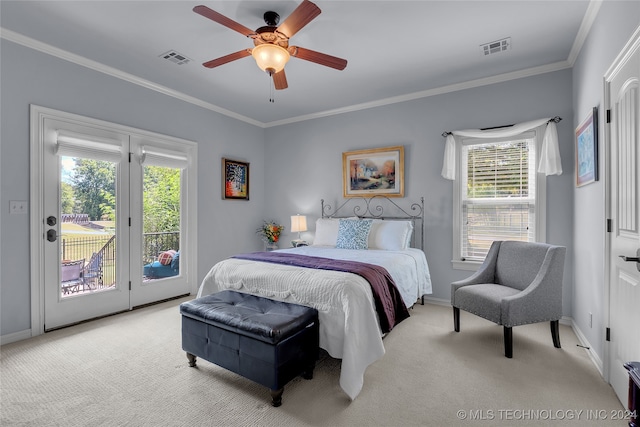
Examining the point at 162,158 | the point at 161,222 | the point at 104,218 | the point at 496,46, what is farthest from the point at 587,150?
the point at 104,218

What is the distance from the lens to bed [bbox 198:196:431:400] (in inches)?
84.0

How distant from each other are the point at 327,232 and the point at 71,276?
9.76ft

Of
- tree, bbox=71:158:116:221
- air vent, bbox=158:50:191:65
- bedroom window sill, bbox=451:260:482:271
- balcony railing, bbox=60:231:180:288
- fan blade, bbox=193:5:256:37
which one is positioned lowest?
bedroom window sill, bbox=451:260:482:271

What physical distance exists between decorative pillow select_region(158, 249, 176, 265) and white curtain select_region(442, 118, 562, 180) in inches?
147

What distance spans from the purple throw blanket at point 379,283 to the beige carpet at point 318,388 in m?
0.33

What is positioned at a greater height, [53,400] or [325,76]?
[325,76]

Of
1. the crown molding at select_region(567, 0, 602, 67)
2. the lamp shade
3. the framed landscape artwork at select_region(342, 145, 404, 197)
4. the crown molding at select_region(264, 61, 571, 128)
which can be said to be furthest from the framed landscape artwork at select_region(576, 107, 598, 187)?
the lamp shade

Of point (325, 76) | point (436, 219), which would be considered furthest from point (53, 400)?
point (436, 219)

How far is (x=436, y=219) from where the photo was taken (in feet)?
13.6

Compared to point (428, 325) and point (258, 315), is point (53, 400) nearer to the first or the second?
point (258, 315)

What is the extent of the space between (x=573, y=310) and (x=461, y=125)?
2401 mm

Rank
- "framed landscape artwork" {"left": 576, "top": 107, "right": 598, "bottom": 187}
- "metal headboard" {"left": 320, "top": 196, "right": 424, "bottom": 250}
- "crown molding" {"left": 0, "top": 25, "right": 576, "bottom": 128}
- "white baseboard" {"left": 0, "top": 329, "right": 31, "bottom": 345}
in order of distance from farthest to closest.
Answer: "metal headboard" {"left": 320, "top": 196, "right": 424, "bottom": 250}, "crown molding" {"left": 0, "top": 25, "right": 576, "bottom": 128}, "white baseboard" {"left": 0, "top": 329, "right": 31, "bottom": 345}, "framed landscape artwork" {"left": 576, "top": 107, "right": 598, "bottom": 187}

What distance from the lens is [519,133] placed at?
3617 millimetres

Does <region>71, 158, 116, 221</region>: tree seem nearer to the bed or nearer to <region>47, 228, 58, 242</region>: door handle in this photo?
<region>47, 228, 58, 242</region>: door handle
